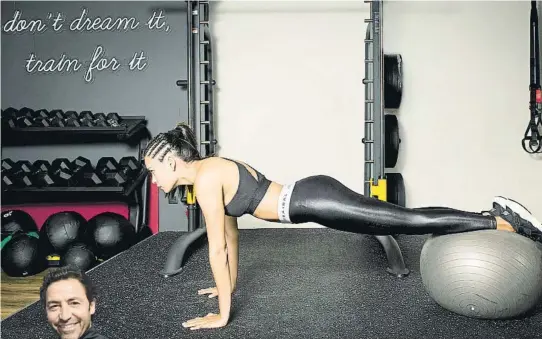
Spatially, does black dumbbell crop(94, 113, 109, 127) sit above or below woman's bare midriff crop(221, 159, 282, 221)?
above

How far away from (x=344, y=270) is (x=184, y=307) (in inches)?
33.9

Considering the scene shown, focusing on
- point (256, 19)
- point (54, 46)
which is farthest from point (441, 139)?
point (54, 46)

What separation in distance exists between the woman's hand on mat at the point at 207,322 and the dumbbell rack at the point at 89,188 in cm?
180

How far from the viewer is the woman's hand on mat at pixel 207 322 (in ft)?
5.27

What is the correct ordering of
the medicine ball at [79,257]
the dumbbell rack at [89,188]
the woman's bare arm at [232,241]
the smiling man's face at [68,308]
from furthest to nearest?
the dumbbell rack at [89,188]
the medicine ball at [79,257]
the woman's bare arm at [232,241]
the smiling man's face at [68,308]

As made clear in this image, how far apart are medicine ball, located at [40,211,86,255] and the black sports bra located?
164 centimetres

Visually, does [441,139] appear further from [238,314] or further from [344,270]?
[238,314]

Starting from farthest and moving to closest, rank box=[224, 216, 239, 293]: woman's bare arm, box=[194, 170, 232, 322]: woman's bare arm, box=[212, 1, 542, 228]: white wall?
1. box=[212, 1, 542, 228]: white wall
2. box=[224, 216, 239, 293]: woman's bare arm
3. box=[194, 170, 232, 322]: woman's bare arm

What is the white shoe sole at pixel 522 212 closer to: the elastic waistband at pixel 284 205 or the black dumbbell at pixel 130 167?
the elastic waistband at pixel 284 205

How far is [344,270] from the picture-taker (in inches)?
95.8

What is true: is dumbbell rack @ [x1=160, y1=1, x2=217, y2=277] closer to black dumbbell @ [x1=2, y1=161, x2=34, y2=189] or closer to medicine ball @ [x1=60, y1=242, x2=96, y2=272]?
medicine ball @ [x1=60, y1=242, x2=96, y2=272]

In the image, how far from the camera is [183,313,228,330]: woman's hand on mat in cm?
161

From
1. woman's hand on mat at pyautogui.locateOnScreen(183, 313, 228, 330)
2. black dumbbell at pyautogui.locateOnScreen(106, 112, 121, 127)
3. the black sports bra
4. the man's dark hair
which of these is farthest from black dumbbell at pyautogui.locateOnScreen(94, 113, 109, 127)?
the man's dark hair

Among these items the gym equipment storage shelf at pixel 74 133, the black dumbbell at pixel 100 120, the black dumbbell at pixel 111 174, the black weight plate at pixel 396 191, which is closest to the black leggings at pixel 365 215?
the black weight plate at pixel 396 191
